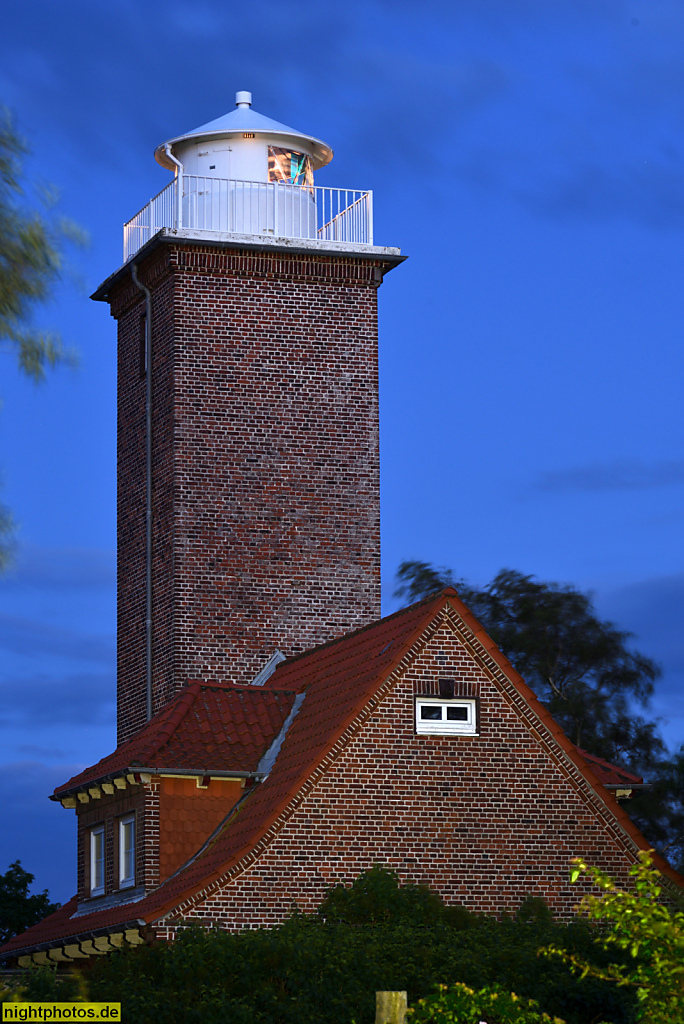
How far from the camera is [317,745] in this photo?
2439 centimetres

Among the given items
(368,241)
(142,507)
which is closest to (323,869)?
(142,507)

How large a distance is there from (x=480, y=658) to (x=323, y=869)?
12.2 ft

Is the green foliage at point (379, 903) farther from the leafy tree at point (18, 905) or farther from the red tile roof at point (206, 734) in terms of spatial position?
the leafy tree at point (18, 905)

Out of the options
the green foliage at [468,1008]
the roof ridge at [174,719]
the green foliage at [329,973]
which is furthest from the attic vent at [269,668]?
the green foliage at [468,1008]

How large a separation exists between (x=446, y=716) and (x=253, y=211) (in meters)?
12.0

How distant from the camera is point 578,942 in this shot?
21.2m

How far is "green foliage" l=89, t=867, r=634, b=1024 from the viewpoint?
1970cm

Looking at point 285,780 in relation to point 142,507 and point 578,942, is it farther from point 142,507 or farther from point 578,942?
point 142,507

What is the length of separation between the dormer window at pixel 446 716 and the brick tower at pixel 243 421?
6578mm

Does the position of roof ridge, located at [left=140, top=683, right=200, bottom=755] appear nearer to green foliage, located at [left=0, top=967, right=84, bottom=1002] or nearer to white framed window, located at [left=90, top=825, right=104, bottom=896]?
white framed window, located at [left=90, top=825, right=104, bottom=896]

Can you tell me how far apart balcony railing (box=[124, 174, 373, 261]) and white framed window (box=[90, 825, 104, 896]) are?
36.6 feet

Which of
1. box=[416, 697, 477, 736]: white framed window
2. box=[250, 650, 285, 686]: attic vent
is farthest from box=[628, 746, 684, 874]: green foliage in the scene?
box=[416, 697, 477, 736]: white framed window

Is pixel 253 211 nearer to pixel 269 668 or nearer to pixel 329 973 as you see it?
pixel 269 668

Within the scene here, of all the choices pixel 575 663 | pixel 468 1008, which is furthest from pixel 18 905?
pixel 468 1008
